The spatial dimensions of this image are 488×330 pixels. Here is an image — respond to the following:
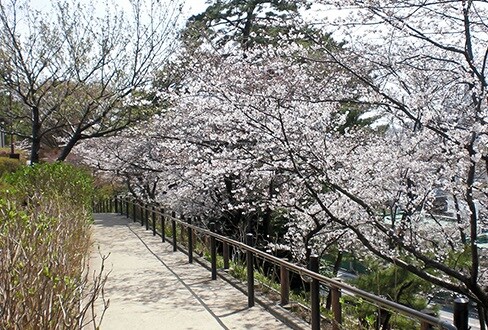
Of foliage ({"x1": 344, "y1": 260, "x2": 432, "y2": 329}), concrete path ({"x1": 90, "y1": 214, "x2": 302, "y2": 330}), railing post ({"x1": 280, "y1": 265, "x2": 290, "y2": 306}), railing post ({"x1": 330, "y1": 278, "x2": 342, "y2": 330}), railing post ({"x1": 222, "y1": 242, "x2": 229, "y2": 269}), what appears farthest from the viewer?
railing post ({"x1": 222, "y1": 242, "x2": 229, "y2": 269})

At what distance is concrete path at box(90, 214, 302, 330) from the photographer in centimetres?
613

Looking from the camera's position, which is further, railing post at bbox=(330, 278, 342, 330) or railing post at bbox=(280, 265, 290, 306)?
railing post at bbox=(280, 265, 290, 306)

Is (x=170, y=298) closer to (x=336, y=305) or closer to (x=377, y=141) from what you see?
(x=336, y=305)

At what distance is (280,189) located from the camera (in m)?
12.2

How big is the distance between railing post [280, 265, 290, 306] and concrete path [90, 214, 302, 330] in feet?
0.93

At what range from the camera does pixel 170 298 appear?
743cm

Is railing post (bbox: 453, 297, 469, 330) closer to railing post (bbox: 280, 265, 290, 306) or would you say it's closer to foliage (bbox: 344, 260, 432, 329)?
railing post (bbox: 280, 265, 290, 306)

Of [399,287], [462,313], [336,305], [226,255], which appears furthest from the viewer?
[226,255]

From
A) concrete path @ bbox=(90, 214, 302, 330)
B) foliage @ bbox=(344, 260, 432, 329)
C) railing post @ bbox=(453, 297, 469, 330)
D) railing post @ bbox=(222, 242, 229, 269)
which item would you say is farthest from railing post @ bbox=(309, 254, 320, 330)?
railing post @ bbox=(222, 242, 229, 269)

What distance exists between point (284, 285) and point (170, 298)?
5.98 feet

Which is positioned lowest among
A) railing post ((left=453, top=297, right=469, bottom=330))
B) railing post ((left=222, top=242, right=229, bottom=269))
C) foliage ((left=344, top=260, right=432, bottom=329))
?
foliage ((left=344, top=260, right=432, bottom=329))

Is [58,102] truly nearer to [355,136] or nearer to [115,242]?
[115,242]

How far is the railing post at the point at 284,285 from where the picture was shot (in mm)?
6402

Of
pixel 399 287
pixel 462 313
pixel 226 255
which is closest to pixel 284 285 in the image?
pixel 226 255
